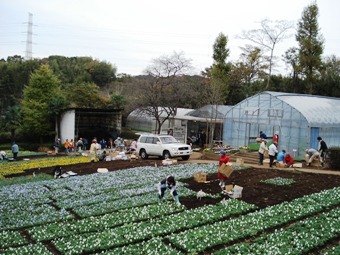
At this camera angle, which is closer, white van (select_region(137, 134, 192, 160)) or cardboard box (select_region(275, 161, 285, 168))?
cardboard box (select_region(275, 161, 285, 168))

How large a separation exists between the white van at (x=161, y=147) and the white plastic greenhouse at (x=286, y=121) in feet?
28.0

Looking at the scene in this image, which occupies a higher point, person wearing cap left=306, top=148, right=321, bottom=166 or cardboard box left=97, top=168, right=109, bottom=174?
person wearing cap left=306, top=148, right=321, bottom=166

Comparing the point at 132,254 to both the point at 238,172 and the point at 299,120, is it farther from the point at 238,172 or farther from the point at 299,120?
the point at 299,120

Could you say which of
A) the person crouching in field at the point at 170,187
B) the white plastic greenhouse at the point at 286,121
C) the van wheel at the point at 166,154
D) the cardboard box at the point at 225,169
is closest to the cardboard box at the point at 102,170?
the van wheel at the point at 166,154

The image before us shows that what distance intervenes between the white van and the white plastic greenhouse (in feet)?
28.0

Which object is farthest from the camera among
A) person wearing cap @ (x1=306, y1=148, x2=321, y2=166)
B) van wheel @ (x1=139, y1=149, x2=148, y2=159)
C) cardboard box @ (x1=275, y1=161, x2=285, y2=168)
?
van wheel @ (x1=139, y1=149, x2=148, y2=159)

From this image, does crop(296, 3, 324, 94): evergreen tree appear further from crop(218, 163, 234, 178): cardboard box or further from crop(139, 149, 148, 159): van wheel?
crop(218, 163, 234, 178): cardboard box

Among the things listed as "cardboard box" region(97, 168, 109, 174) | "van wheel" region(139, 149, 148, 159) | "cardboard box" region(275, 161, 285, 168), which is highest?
"cardboard box" region(275, 161, 285, 168)

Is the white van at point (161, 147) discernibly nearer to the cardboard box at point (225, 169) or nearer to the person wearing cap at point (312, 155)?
the person wearing cap at point (312, 155)

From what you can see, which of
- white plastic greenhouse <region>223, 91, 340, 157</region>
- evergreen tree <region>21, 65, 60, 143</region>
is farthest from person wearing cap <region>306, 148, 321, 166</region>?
evergreen tree <region>21, 65, 60, 143</region>

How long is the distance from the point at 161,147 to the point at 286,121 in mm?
11436

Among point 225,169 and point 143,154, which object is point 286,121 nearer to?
point 143,154

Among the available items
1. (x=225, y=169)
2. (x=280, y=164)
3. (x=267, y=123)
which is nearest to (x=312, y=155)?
(x=280, y=164)

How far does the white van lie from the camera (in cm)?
2897
